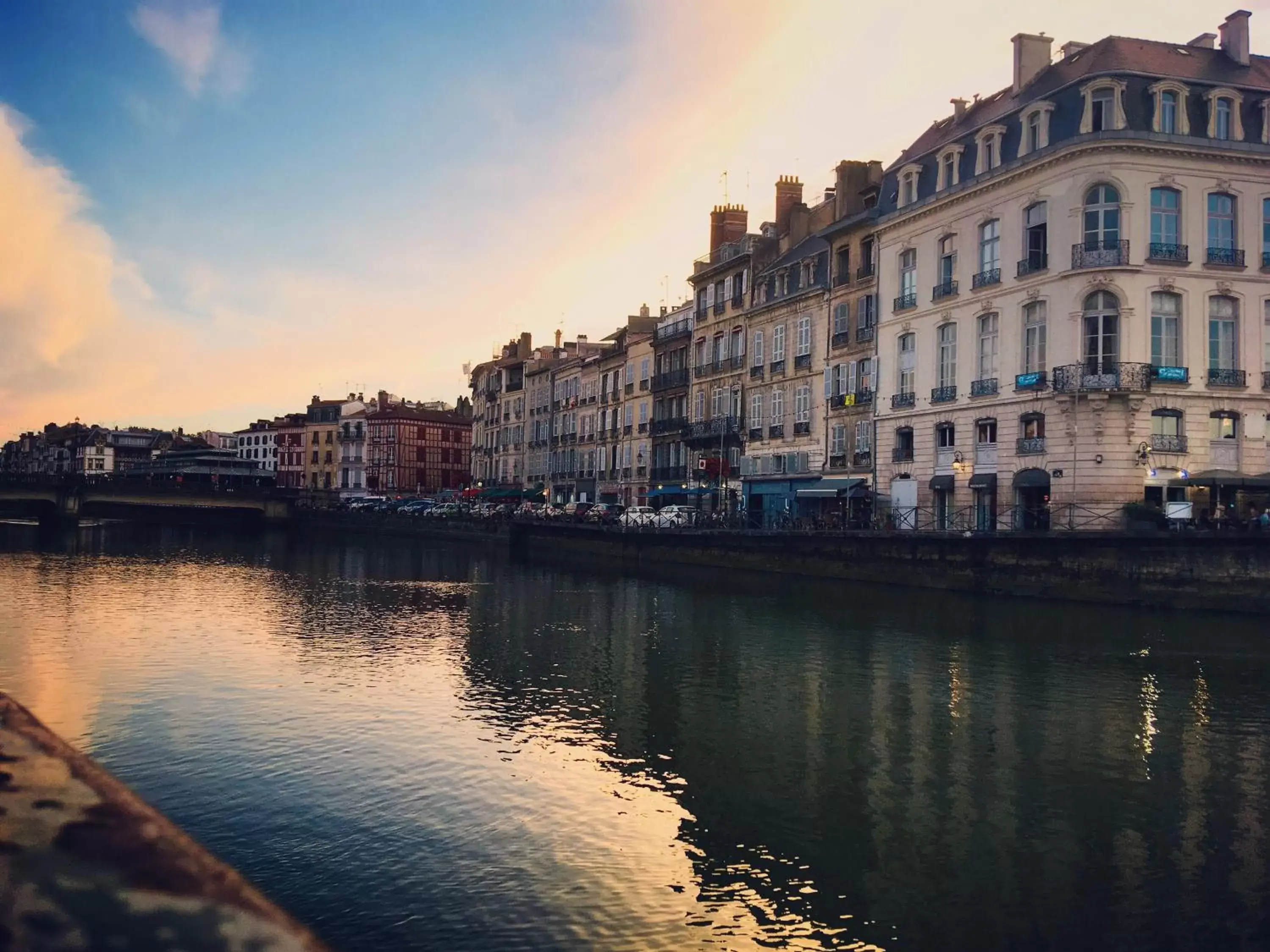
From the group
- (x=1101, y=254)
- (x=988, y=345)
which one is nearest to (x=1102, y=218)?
(x=1101, y=254)

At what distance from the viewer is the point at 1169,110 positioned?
44.7m

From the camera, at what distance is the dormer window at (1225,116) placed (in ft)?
147

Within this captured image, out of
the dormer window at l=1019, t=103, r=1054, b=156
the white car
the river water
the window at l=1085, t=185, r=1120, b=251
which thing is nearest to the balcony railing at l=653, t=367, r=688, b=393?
the white car

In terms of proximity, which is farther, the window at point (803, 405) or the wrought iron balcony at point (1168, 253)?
the window at point (803, 405)

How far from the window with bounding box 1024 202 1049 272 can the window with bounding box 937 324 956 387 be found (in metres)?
6.10

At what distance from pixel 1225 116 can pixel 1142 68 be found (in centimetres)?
396

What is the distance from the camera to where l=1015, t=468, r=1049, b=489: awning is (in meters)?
46.5

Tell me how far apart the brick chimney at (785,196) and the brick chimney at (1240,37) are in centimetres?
3224

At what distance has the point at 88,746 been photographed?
17.8m

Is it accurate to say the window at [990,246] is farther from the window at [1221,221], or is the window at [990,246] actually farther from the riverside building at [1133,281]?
the window at [1221,221]

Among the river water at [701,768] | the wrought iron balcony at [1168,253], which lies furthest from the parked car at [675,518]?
the wrought iron balcony at [1168,253]

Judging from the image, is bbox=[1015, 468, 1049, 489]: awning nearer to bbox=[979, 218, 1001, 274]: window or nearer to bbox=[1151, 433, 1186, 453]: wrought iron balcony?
bbox=[1151, 433, 1186, 453]: wrought iron balcony

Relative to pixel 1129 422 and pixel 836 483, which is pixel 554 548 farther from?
pixel 1129 422

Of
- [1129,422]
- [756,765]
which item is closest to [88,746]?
[756,765]
